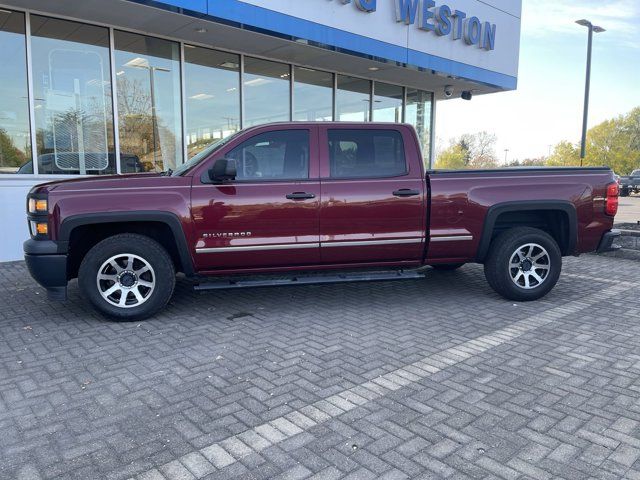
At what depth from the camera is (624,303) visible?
5645 mm

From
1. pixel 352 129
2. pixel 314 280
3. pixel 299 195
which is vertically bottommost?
pixel 314 280

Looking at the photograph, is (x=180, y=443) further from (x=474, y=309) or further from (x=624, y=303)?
(x=624, y=303)

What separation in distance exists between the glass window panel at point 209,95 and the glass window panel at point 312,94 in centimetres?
158

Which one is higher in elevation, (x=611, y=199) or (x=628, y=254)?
(x=611, y=199)

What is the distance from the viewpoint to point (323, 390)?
337cm

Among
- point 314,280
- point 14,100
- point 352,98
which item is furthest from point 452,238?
point 352,98

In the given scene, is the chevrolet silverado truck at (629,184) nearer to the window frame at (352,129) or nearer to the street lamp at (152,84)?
the street lamp at (152,84)

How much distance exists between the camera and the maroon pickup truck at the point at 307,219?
4711mm

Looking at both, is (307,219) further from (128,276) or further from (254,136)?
(128,276)

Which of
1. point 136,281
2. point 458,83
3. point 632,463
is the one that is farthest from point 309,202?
point 458,83

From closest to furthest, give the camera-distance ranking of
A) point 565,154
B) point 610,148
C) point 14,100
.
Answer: point 14,100, point 565,154, point 610,148

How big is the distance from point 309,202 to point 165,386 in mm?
2340

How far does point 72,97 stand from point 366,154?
5.92m

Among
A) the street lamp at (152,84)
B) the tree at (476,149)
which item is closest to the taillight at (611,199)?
the street lamp at (152,84)
